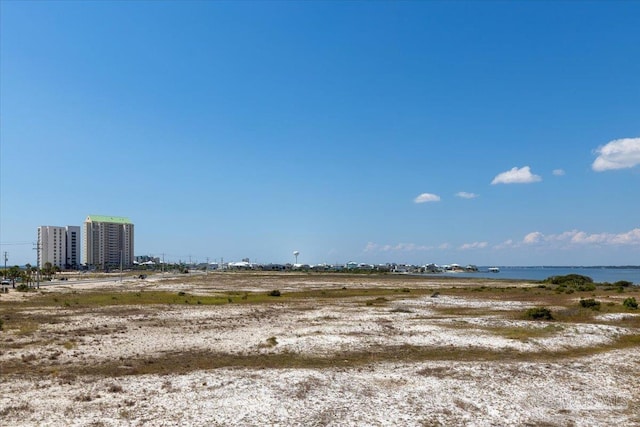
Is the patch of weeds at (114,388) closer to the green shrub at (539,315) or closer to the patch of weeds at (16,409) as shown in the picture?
the patch of weeds at (16,409)

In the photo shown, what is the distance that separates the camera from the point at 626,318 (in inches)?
1672

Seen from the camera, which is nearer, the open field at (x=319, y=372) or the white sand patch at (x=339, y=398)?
the white sand patch at (x=339, y=398)

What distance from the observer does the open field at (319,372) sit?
52.0ft

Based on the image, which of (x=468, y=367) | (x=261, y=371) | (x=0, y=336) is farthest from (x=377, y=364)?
(x=0, y=336)

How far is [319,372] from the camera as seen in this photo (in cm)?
2166

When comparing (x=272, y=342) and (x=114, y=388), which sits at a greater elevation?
(x=114, y=388)

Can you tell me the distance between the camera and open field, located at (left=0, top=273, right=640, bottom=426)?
1585 cm

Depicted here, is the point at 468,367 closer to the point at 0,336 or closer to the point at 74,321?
the point at 0,336

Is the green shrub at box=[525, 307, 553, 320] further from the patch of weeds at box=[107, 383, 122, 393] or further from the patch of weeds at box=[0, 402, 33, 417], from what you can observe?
the patch of weeds at box=[0, 402, 33, 417]

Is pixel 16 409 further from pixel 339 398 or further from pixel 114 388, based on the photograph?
pixel 339 398

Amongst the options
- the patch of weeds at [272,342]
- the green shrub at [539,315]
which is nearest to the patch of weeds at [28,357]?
the patch of weeds at [272,342]

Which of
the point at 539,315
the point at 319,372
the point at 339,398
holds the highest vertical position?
the point at 339,398

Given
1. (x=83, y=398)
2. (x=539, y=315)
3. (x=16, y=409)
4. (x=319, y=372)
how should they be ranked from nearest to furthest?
(x=16, y=409) < (x=83, y=398) < (x=319, y=372) < (x=539, y=315)

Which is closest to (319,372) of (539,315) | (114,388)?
(114,388)
